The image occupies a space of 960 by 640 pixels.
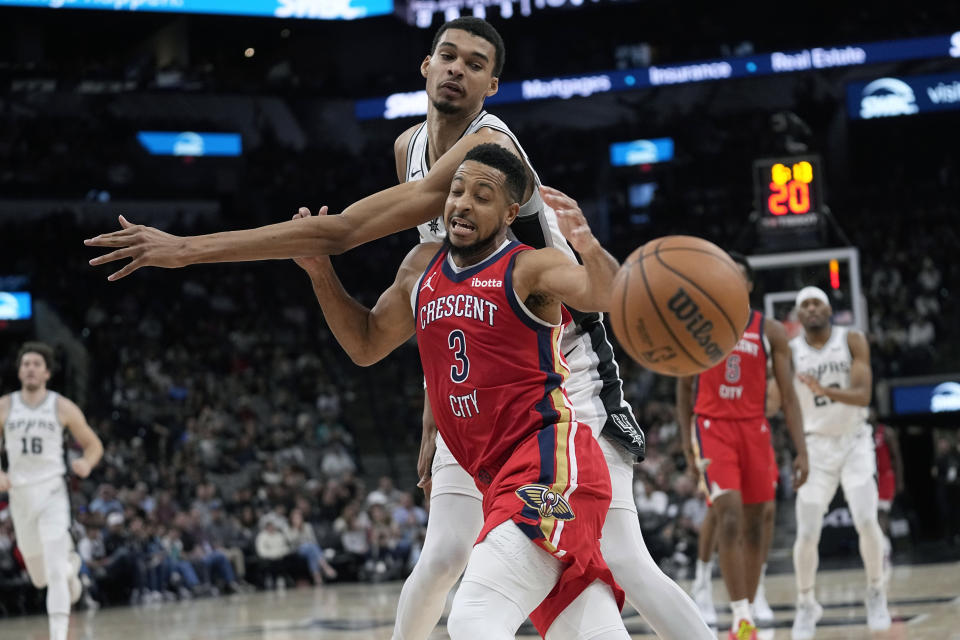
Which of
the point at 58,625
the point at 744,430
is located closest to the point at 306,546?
the point at 58,625

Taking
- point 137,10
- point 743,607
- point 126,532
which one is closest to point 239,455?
point 126,532

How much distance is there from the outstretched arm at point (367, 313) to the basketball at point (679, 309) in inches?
38.9

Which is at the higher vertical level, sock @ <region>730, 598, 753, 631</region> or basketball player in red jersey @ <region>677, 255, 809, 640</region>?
basketball player in red jersey @ <region>677, 255, 809, 640</region>

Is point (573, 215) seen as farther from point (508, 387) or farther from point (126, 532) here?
point (126, 532)

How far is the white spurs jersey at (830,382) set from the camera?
8.30 metres

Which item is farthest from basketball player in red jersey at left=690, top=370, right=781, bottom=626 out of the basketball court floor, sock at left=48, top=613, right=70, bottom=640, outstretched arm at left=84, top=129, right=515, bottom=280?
outstretched arm at left=84, top=129, right=515, bottom=280

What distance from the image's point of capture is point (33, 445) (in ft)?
27.4

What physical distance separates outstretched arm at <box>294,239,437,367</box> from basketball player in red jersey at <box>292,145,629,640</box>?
265 mm

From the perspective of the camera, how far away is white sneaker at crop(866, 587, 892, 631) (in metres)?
7.39

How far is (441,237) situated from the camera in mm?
4254

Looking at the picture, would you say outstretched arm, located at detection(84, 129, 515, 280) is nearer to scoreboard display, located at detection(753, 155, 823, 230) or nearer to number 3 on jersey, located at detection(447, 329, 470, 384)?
number 3 on jersey, located at detection(447, 329, 470, 384)

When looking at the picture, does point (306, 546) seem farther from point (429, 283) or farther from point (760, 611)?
point (429, 283)

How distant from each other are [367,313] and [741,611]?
3342mm

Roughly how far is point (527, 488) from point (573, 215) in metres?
0.78
